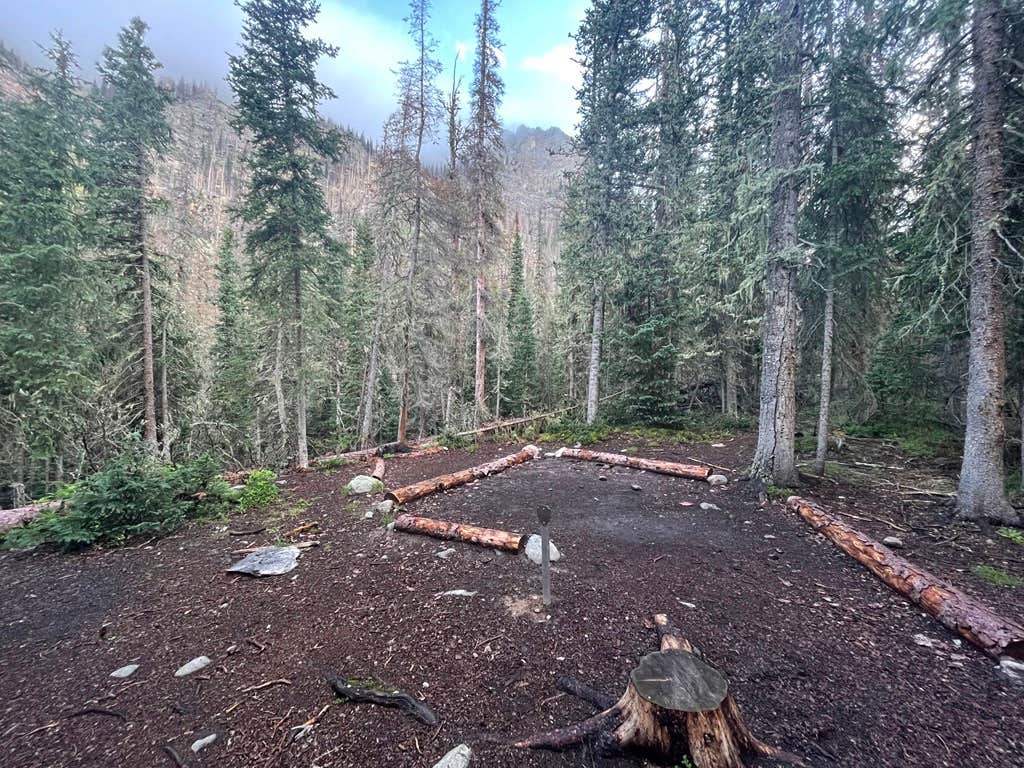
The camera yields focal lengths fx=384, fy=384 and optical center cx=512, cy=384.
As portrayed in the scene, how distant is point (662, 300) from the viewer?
12.3 meters

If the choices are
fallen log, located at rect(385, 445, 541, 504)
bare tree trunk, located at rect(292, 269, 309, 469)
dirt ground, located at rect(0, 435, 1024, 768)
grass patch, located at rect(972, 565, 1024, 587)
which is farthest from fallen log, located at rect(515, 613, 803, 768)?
bare tree trunk, located at rect(292, 269, 309, 469)

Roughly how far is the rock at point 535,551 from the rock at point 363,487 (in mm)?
3570

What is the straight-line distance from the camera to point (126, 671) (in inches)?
110

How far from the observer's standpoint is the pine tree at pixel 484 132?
1271cm

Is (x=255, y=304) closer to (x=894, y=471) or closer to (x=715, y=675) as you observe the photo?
(x=715, y=675)

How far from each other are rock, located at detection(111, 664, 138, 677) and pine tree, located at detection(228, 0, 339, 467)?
756 centimetres

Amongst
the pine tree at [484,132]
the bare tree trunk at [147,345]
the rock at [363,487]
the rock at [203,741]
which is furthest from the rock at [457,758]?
the bare tree trunk at [147,345]

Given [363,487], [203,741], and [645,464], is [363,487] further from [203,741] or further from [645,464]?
[645,464]

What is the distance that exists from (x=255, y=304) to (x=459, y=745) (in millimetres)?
12046

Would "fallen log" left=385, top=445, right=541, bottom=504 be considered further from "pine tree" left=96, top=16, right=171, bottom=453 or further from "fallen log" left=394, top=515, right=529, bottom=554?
"pine tree" left=96, top=16, right=171, bottom=453

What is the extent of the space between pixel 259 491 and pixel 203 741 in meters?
5.20

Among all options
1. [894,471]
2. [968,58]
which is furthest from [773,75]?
[894,471]

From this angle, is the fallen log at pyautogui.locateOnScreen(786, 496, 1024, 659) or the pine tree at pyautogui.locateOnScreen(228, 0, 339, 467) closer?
the fallen log at pyautogui.locateOnScreen(786, 496, 1024, 659)

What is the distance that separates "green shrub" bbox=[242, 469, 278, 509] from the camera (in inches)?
254
